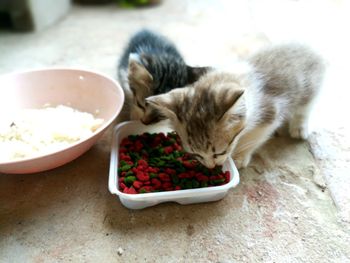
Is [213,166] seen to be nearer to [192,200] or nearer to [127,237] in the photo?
[192,200]

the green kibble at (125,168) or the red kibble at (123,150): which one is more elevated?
the green kibble at (125,168)

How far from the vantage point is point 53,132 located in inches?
61.3

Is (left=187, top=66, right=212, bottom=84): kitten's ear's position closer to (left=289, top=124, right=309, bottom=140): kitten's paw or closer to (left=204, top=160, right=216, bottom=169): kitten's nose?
(left=204, top=160, right=216, bottom=169): kitten's nose

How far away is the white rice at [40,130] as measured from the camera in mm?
1457

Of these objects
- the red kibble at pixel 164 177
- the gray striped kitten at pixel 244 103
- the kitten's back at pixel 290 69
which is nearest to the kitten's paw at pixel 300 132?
the gray striped kitten at pixel 244 103

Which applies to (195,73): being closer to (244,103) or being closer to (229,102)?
(244,103)

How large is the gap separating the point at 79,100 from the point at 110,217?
0.71 m

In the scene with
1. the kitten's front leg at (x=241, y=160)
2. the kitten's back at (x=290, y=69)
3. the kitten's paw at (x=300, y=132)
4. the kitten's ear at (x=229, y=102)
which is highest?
the kitten's ear at (x=229, y=102)

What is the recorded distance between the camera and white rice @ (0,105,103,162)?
1.46 metres

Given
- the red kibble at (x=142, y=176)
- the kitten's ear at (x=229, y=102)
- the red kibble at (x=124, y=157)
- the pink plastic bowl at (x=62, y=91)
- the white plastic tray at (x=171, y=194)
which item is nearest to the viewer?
the kitten's ear at (x=229, y=102)

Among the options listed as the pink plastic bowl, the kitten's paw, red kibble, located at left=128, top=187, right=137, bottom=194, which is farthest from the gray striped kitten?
the pink plastic bowl

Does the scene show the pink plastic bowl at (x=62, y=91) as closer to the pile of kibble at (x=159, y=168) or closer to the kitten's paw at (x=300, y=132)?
the pile of kibble at (x=159, y=168)

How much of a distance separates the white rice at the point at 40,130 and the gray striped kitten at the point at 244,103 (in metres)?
0.44

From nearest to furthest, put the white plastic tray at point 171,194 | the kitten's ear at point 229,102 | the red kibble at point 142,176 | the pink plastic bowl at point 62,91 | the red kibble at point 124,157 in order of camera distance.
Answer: the kitten's ear at point 229,102 → the white plastic tray at point 171,194 → the red kibble at point 142,176 → the red kibble at point 124,157 → the pink plastic bowl at point 62,91
